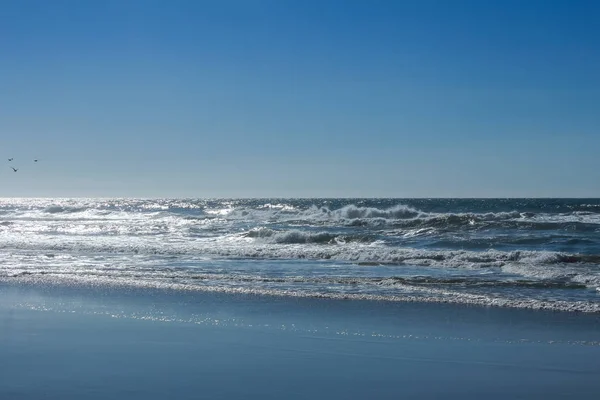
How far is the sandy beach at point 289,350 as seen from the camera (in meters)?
6.45

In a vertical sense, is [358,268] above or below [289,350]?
above

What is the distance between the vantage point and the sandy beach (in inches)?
254

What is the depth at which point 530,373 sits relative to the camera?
22.9 ft

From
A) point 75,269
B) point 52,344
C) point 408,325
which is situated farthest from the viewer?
point 75,269

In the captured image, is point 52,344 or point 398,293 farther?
point 398,293

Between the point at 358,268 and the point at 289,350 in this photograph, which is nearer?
the point at 289,350

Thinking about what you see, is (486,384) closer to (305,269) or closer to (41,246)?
(305,269)

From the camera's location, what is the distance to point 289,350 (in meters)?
8.01

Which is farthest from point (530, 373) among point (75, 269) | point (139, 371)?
point (75, 269)

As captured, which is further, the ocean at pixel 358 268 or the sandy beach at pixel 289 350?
the ocean at pixel 358 268

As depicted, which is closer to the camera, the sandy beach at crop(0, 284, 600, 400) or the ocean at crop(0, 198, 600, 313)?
the sandy beach at crop(0, 284, 600, 400)

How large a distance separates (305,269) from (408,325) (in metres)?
8.10

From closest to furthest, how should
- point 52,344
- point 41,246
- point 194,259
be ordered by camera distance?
point 52,344, point 194,259, point 41,246

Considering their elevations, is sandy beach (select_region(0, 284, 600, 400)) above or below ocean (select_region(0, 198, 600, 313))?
below
